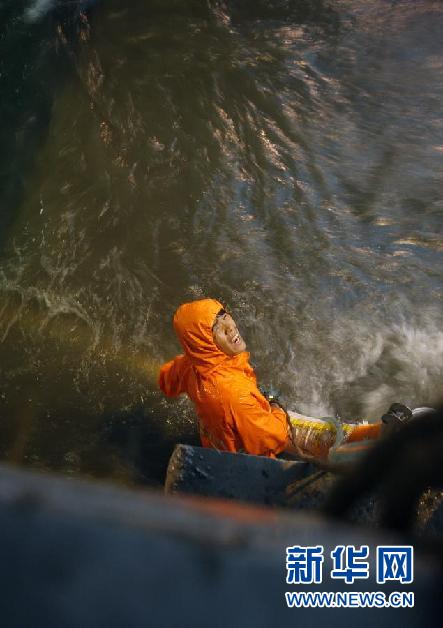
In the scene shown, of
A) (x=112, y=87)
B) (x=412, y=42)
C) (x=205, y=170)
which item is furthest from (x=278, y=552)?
(x=412, y=42)

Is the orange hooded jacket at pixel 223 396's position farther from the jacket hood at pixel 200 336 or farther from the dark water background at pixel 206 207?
the dark water background at pixel 206 207

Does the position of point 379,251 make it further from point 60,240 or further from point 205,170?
point 60,240

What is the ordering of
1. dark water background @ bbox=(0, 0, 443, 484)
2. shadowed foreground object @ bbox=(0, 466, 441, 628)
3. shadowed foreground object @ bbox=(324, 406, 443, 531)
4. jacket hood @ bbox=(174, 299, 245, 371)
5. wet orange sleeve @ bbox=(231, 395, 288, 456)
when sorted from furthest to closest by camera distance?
dark water background @ bbox=(0, 0, 443, 484), jacket hood @ bbox=(174, 299, 245, 371), wet orange sleeve @ bbox=(231, 395, 288, 456), shadowed foreground object @ bbox=(324, 406, 443, 531), shadowed foreground object @ bbox=(0, 466, 441, 628)

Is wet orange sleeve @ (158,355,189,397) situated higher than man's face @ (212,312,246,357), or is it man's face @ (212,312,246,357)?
man's face @ (212,312,246,357)

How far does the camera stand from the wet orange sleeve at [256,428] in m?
3.56

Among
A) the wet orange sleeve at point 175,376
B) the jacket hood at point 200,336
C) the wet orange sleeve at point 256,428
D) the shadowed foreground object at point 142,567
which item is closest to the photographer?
the shadowed foreground object at point 142,567

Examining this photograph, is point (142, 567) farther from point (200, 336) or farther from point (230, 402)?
point (200, 336)

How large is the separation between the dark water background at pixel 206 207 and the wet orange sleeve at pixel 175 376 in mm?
1044

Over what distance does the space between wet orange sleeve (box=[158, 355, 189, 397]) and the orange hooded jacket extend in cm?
9

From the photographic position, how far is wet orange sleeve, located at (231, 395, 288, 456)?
140 inches

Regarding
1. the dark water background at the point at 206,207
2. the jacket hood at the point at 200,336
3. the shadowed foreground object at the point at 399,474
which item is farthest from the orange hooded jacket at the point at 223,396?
the shadowed foreground object at the point at 399,474

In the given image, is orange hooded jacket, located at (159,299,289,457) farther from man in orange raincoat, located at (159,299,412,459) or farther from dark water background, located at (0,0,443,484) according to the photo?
dark water background, located at (0,0,443,484)

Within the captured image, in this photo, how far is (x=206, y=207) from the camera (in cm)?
697

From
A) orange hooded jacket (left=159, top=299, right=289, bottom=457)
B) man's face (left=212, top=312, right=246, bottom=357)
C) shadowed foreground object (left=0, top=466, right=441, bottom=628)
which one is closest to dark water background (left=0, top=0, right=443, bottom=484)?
orange hooded jacket (left=159, top=299, right=289, bottom=457)
